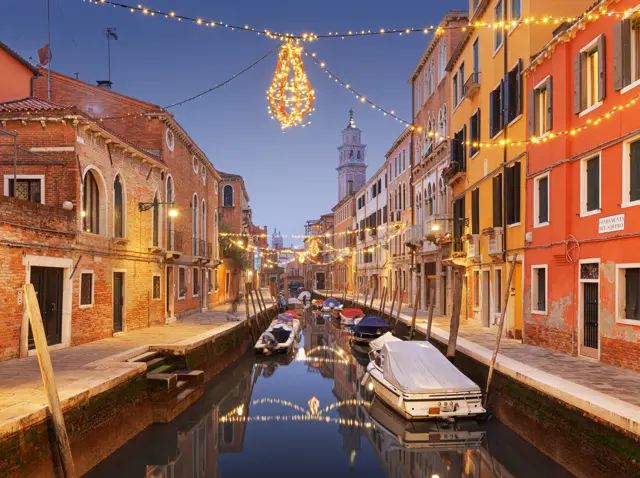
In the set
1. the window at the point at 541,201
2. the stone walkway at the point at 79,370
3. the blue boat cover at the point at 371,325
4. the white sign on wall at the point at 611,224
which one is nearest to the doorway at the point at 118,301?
the stone walkway at the point at 79,370

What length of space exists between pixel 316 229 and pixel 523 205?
2584 inches

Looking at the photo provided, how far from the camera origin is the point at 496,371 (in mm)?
11000

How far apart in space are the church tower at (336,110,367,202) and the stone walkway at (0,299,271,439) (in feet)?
194

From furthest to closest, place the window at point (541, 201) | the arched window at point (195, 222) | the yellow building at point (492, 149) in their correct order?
the arched window at point (195, 222) → the yellow building at point (492, 149) → the window at point (541, 201)

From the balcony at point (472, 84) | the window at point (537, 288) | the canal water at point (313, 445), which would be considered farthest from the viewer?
the balcony at point (472, 84)

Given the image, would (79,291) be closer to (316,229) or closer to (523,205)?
(523,205)

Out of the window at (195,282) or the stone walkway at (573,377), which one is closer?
the stone walkway at (573,377)

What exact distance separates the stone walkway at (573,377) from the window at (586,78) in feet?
17.7

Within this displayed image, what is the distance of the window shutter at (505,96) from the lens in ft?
51.3

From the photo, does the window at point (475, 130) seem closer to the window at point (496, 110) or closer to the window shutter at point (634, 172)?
the window at point (496, 110)

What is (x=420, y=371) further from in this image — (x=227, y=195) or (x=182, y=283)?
(x=227, y=195)

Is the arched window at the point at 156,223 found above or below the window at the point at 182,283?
above

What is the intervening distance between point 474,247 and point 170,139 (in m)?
12.5

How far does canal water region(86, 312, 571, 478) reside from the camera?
8.97m
